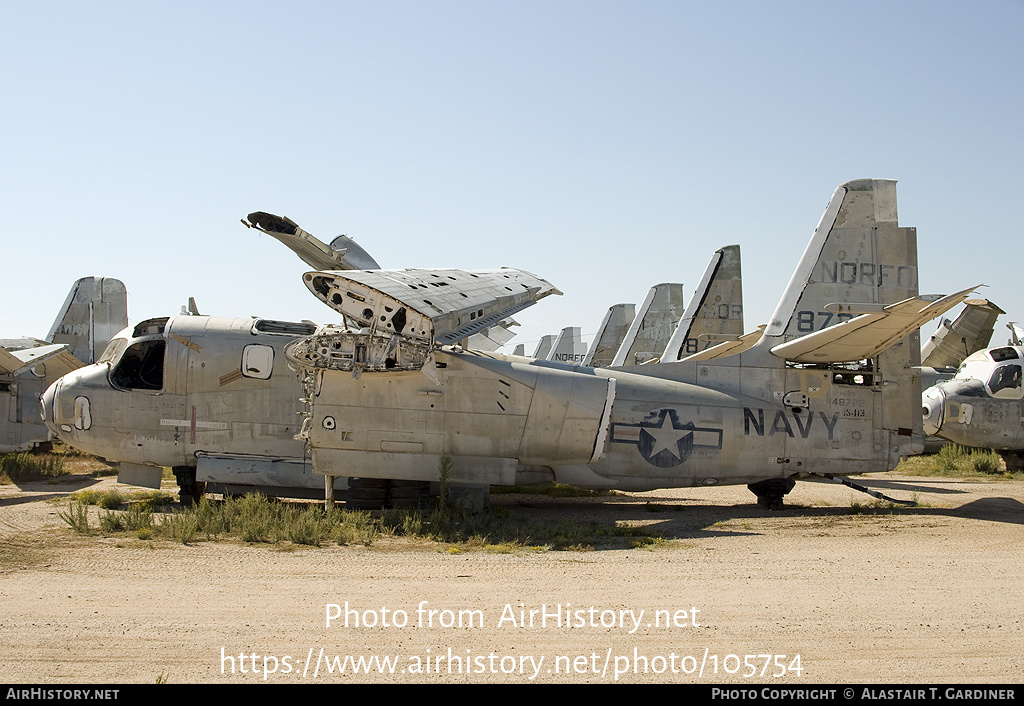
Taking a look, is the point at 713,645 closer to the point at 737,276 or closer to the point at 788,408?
the point at 788,408

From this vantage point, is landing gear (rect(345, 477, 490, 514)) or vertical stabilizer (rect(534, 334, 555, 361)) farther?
vertical stabilizer (rect(534, 334, 555, 361))

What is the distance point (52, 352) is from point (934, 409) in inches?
935

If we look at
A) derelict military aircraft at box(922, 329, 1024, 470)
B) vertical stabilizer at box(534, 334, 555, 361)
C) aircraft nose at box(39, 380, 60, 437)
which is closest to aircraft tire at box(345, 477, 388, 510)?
aircraft nose at box(39, 380, 60, 437)

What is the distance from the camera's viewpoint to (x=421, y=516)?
12.0 meters

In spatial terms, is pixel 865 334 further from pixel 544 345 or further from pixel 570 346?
pixel 544 345

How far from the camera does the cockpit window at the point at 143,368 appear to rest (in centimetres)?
1404

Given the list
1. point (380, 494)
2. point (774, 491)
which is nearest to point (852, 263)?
point (774, 491)

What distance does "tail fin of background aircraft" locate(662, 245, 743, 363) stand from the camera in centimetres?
2234

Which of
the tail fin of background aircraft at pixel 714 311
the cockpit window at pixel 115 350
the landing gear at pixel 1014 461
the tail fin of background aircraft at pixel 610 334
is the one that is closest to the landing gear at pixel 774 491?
the tail fin of background aircraft at pixel 714 311

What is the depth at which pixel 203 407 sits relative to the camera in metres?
13.9

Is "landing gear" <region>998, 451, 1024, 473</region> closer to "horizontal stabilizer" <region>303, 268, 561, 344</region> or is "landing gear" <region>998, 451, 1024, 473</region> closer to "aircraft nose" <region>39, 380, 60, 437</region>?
"horizontal stabilizer" <region>303, 268, 561, 344</region>

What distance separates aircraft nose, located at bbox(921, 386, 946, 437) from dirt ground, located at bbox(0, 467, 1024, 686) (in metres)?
8.81

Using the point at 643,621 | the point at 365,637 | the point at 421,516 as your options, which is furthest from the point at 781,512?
the point at 365,637

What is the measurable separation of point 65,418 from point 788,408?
43.3ft
